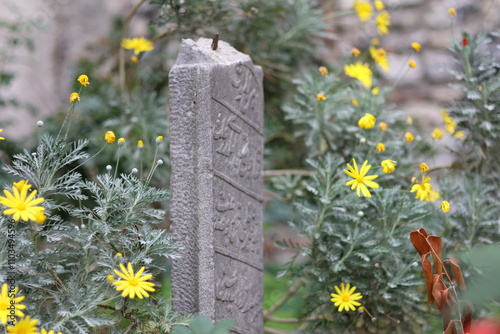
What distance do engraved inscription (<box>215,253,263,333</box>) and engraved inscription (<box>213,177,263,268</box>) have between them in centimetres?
3

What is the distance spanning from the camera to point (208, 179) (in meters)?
1.20

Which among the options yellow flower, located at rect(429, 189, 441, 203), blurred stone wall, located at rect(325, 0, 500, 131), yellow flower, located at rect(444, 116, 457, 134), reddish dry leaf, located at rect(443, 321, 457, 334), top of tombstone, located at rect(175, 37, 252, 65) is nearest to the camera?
reddish dry leaf, located at rect(443, 321, 457, 334)

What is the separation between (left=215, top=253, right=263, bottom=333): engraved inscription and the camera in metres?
1.25

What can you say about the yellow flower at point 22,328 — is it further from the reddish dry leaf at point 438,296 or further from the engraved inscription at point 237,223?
the reddish dry leaf at point 438,296

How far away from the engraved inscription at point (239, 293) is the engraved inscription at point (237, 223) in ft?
0.10

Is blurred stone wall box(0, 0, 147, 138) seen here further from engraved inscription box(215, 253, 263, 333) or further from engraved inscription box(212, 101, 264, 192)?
engraved inscription box(215, 253, 263, 333)

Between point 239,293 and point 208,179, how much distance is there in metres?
0.34

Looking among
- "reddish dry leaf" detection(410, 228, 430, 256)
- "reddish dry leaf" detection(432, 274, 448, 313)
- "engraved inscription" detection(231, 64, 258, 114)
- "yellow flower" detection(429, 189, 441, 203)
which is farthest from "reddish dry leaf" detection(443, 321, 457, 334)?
"engraved inscription" detection(231, 64, 258, 114)

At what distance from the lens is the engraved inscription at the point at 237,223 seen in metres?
1.25

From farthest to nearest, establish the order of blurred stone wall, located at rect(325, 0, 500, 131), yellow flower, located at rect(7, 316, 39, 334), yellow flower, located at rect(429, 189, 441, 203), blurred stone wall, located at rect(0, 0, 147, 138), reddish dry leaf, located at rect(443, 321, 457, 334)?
blurred stone wall, located at rect(0, 0, 147, 138) < blurred stone wall, located at rect(325, 0, 500, 131) < yellow flower, located at rect(429, 189, 441, 203) < reddish dry leaf, located at rect(443, 321, 457, 334) < yellow flower, located at rect(7, 316, 39, 334)

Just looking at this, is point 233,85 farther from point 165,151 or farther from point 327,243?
point 165,151

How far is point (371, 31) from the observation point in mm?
2734

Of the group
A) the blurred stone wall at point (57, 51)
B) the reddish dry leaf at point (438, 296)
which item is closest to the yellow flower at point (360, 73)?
the reddish dry leaf at point (438, 296)

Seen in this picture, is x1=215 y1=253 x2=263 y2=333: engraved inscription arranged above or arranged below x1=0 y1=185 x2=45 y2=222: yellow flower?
below
